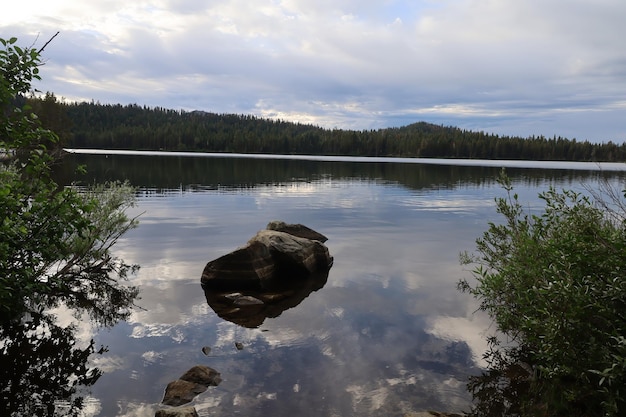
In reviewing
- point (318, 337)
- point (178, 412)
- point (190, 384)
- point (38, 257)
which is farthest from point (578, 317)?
point (38, 257)

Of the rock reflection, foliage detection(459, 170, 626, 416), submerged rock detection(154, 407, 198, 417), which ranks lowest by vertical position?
the rock reflection

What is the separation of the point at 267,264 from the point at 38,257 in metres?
12.2

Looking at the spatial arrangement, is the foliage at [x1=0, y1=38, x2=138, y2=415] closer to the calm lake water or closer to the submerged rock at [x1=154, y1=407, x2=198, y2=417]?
the calm lake water

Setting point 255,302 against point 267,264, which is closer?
point 255,302

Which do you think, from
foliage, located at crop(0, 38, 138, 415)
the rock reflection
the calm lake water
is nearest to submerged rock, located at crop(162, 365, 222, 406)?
the calm lake water

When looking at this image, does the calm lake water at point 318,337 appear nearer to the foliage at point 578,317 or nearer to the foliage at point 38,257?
the foliage at point 38,257

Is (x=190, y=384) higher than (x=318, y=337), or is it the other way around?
(x=190, y=384)

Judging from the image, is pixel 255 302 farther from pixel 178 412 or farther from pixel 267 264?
pixel 178 412

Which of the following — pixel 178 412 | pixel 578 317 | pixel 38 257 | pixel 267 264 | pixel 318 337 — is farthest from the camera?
pixel 267 264

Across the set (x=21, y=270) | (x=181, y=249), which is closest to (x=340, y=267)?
(x=181, y=249)

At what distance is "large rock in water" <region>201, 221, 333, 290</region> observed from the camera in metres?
21.0

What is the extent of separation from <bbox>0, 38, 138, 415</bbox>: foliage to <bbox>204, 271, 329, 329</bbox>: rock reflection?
151 inches

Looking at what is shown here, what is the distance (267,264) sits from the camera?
22.0m

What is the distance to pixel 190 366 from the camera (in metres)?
13.0
